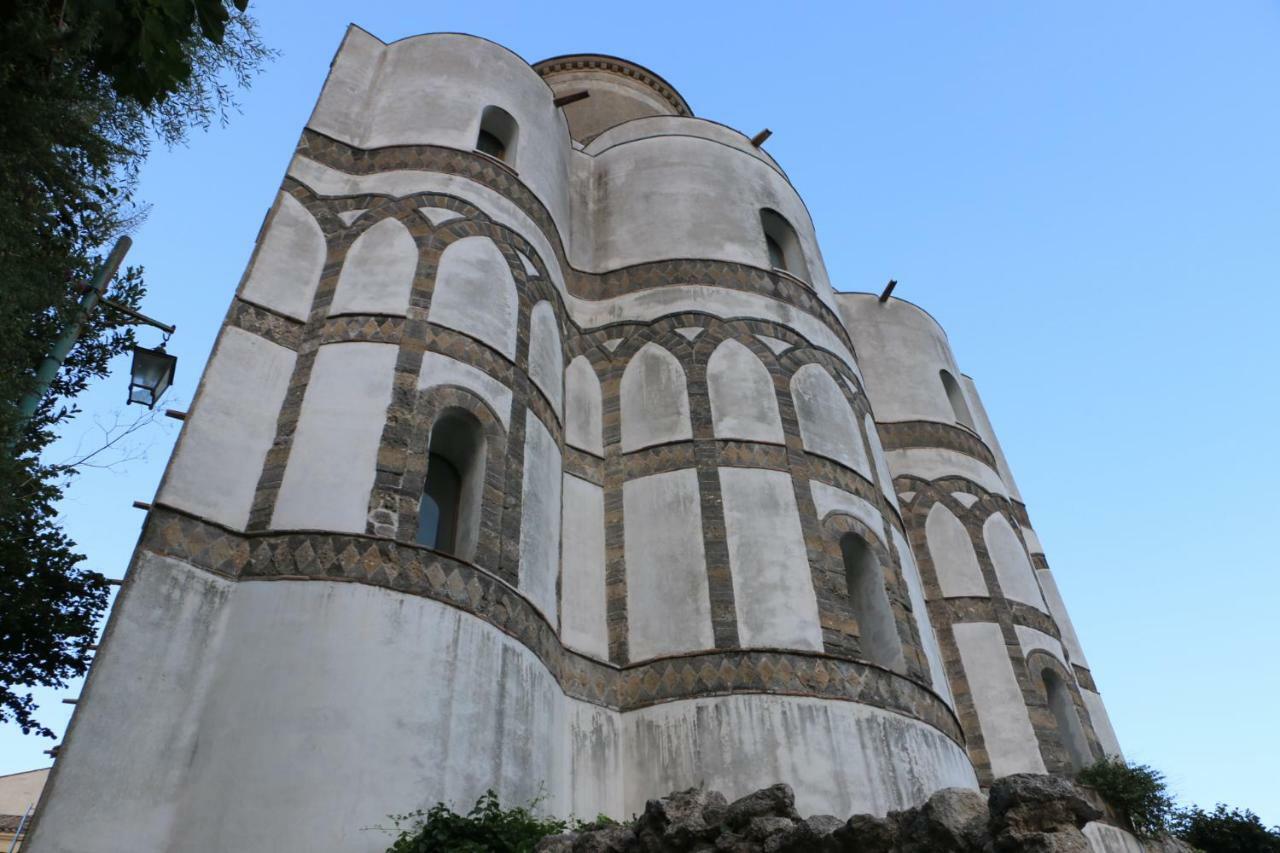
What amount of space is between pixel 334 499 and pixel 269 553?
726mm

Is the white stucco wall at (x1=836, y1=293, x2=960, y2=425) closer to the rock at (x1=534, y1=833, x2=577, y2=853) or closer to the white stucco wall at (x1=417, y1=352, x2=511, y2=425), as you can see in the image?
the white stucco wall at (x1=417, y1=352, x2=511, y2=425)

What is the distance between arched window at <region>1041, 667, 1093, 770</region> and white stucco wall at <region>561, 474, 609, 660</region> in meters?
7.50

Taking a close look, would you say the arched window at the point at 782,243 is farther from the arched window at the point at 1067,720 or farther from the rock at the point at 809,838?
the rock at the point at 809,838

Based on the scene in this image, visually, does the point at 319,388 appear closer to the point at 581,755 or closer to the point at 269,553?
the point at 269,553

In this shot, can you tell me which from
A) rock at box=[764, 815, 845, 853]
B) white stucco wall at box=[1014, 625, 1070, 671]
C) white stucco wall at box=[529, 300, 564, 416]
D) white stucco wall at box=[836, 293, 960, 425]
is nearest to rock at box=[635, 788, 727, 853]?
rock at box=[764, 815, 845, 853]

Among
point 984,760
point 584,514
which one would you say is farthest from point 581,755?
point 984,760

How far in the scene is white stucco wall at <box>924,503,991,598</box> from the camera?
1583cm

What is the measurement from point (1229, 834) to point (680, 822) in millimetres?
13892

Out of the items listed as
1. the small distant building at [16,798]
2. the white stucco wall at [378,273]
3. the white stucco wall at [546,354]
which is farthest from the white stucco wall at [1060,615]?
the small distant building at [16,798]

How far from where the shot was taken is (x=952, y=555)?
644 inches

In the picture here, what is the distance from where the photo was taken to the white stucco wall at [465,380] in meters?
10.3

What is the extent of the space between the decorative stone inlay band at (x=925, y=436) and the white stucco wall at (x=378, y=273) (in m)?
9.71

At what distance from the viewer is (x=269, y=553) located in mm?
8719

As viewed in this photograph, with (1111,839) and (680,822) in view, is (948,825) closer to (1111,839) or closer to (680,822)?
(680,822)
